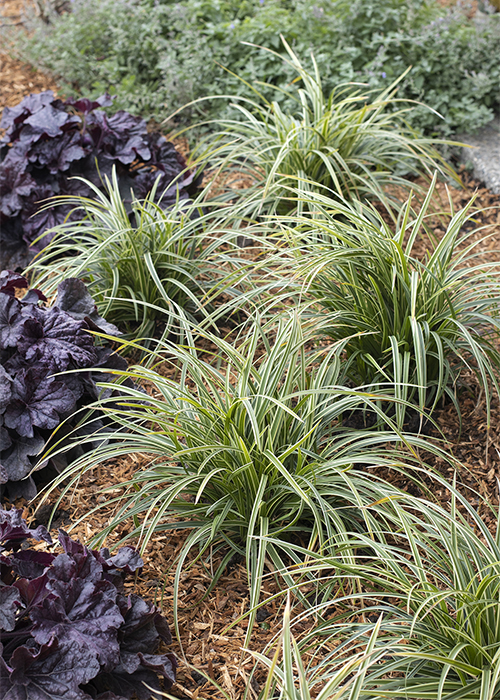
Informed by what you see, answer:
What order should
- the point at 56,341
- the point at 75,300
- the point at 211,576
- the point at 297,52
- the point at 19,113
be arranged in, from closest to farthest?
the point at 211,576 → the point at 56,341 → the point at 75,300 → the point at 19,113 → the point at 297,52

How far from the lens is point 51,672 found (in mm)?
1564

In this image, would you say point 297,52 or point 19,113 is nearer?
point 19,113

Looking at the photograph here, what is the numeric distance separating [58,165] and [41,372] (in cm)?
167

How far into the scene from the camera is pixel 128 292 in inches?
121

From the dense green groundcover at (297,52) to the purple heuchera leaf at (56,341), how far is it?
2.42 m

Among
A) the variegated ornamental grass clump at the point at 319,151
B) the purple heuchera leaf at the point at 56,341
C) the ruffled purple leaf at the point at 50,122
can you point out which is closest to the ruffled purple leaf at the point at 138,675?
the purple heuchera leaf at the point at 56,341

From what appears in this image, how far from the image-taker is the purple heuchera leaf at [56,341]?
2389 millimetres

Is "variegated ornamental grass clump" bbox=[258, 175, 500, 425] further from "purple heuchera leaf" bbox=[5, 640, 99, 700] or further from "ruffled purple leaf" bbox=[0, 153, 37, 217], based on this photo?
"ruffled purple leaf" bbox=[0, 153, 37, 217]

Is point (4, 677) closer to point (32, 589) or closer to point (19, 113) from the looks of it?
point (32, 589)

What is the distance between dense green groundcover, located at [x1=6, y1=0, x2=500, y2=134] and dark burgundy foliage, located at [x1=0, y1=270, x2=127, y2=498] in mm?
2377

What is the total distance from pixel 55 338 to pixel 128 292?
0.69 metres

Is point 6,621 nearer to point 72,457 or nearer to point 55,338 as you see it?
point 72,457

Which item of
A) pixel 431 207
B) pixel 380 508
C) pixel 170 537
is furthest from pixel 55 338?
pixel 431 207

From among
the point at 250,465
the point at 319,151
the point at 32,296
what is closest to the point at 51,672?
the point at 250,465
